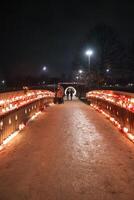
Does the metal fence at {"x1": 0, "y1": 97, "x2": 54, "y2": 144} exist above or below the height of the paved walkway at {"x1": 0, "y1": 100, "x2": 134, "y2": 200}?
above

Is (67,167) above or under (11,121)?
under

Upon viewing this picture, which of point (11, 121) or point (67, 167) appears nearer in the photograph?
point (67, 167)

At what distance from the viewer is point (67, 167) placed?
8.01 meters

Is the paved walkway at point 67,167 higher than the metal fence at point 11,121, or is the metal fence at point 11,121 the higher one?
the metal fence at point 11,121

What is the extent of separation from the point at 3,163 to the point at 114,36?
51.9 m

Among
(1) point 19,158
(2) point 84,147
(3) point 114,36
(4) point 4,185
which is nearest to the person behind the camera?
(4) point 4,185

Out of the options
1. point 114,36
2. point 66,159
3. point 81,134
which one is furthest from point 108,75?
point 66,159

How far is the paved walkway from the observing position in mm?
6191

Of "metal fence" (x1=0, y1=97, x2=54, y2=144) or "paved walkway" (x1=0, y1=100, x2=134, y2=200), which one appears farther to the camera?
"metal fence" (x1=0, y1=97, x2=54, y2=144)

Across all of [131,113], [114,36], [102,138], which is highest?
[114,36]

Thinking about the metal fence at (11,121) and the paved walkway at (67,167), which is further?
the metal fence at (11,121)

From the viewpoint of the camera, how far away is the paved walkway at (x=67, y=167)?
20.3 feet

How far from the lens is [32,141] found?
1164 centimetres

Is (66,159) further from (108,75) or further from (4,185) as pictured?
(108,75)
